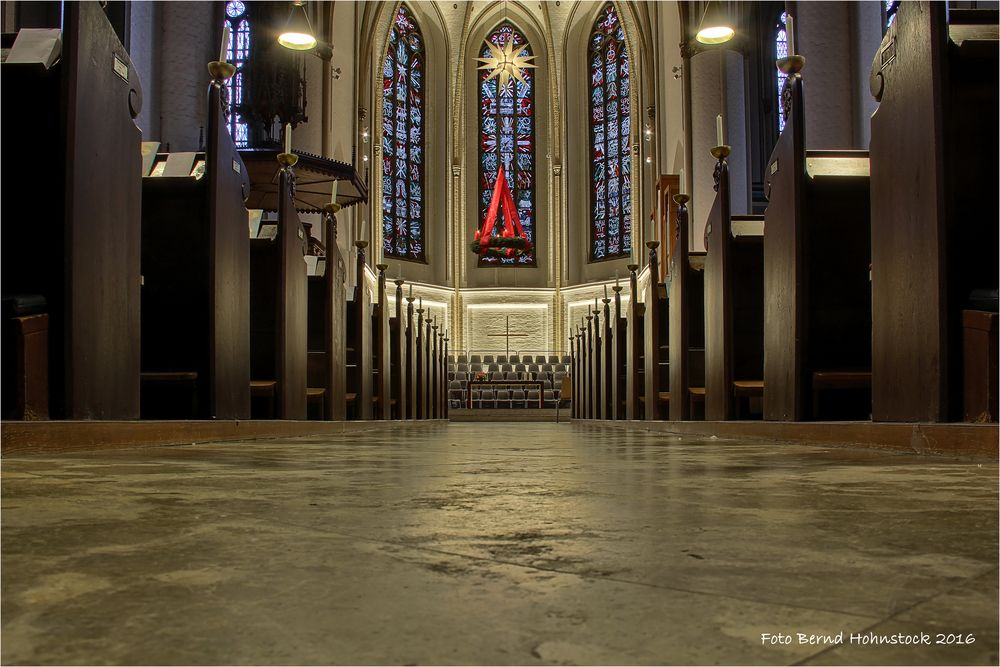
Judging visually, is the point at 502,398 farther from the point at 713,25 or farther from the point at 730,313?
the point at 730,313

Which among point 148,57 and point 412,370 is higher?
point 148,57

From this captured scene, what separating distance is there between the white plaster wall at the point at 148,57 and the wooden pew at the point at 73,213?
762cm

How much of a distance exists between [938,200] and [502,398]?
12503 mm

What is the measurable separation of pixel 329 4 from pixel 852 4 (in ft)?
23.1

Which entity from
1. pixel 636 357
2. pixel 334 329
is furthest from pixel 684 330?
pixel 334 329

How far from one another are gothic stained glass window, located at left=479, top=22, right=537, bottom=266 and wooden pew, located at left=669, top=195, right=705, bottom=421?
43.3ft

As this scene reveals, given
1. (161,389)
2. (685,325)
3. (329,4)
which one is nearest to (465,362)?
(329,4)

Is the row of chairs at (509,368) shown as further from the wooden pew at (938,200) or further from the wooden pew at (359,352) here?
the wooden pew at (938,200)

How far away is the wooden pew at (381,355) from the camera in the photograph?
6621 mm

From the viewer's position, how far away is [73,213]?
206 centimetres

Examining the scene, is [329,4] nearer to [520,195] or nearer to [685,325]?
[520,195]

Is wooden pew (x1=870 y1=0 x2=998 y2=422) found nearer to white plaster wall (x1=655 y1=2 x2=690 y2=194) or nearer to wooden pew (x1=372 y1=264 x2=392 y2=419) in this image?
wooden pew (x1=372 y1=264 x2=392 y2=419)

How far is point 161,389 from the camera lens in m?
3.04

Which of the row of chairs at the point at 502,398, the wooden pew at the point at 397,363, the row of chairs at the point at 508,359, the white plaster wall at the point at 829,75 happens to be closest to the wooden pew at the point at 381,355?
the wooden pew at the point at 397,363
